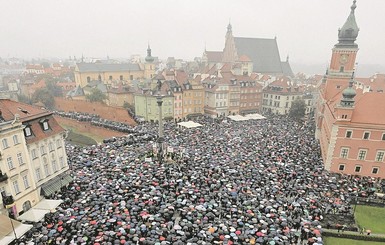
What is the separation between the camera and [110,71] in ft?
381

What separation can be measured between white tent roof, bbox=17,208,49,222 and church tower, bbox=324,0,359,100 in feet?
166

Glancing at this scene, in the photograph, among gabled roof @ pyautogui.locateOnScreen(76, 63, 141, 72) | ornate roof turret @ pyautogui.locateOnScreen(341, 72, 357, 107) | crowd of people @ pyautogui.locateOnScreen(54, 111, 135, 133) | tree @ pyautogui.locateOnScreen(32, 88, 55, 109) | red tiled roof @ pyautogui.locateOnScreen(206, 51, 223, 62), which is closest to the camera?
ornate roof turret @ pyautogui.locateOnScreen(341, 72, 357, 107)

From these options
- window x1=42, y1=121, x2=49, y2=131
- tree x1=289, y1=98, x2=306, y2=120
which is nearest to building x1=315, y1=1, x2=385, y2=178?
tree x1=289, y1=98, x2=306, y2=120

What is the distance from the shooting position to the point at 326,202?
28.9 meters

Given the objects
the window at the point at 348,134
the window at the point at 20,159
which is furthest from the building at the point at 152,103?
the window at the point at 348,134

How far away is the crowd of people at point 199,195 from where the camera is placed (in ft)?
73.7

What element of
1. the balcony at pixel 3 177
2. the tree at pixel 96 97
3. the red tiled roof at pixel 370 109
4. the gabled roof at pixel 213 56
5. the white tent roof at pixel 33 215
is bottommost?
the white tent roof at pixel 33 215

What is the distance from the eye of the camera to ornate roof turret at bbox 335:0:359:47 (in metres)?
48.5

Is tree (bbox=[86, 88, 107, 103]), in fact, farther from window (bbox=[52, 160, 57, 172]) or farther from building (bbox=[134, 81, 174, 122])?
window (bbox=[52, 160, 57, 172])

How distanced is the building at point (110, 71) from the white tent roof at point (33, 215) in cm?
8285

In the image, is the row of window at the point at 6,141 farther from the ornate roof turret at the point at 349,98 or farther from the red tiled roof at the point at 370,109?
the red tiled roof at the point at 370,109

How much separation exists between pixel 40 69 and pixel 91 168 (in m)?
158

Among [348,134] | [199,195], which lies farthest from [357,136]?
[199,195]

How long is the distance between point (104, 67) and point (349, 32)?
93.0 metres
